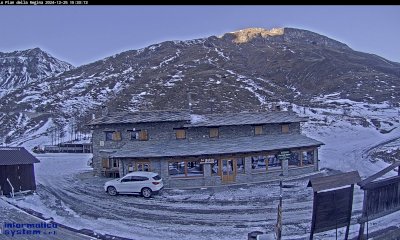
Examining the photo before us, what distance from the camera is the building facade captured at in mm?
25641

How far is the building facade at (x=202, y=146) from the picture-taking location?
2564 centimetres

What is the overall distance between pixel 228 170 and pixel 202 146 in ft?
8.54

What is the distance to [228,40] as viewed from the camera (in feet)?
606

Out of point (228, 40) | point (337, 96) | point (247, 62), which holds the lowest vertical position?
point (337, 96)

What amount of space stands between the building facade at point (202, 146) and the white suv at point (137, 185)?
3156mm

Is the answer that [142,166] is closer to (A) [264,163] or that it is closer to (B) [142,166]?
(B) [142,166]

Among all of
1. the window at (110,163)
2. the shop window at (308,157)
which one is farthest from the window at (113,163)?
the shop window at (308,157)

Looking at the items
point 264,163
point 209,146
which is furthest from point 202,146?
point 264,163

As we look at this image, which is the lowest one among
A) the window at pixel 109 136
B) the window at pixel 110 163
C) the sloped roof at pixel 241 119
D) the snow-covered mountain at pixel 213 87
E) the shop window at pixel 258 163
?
the window at pixel 110 163

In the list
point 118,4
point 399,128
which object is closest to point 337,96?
point 399,128

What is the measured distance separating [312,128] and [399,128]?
11889mm

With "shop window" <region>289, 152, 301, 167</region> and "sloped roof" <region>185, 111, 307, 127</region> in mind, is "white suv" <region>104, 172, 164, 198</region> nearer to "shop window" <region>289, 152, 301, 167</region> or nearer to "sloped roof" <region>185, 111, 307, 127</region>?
"sloped roof" <region>185, 111, 307, 127</region>

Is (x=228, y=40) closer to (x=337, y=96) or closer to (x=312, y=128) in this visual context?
(x=337, y=96)

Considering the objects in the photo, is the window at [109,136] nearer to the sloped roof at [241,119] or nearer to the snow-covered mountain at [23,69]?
the sloped roof at [241,119]
